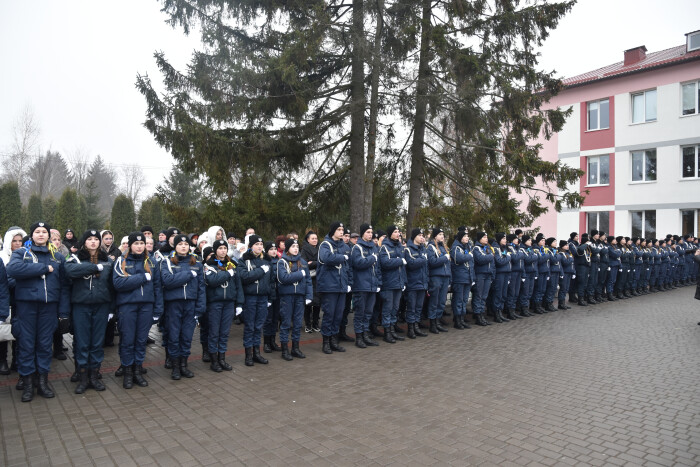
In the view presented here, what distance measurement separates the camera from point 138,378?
6.35 m

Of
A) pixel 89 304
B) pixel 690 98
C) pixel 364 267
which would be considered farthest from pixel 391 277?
pixel 690 98

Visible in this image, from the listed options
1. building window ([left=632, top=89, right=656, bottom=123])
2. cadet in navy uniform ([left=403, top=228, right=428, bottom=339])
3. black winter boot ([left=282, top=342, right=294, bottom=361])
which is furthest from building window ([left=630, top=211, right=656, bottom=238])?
black winter boot ([left=282, top=342, right=294, bottom=361])

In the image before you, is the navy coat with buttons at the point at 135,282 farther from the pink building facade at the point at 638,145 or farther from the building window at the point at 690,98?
the building window at the point at 690,98

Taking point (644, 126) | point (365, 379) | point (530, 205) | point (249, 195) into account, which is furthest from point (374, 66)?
point (644, 126)

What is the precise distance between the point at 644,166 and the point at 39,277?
29124 millimetres

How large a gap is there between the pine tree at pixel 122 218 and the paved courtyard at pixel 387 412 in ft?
79.0

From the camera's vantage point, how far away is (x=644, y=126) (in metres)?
26.1

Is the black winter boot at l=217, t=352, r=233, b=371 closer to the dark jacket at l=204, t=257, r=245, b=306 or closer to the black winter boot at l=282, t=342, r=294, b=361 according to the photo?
the dark jacket at l=204, t=257, r=245, b=306

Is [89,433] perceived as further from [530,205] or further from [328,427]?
[530,205]

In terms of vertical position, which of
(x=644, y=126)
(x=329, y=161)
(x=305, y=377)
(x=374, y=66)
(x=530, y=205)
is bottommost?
(x=305, y=377)

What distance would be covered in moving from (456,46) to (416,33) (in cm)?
158

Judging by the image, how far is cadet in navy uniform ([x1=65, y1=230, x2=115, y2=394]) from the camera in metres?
5.97

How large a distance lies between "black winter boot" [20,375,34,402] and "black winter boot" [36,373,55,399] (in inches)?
3.6

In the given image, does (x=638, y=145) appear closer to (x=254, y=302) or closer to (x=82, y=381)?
(x=254, y=302)
